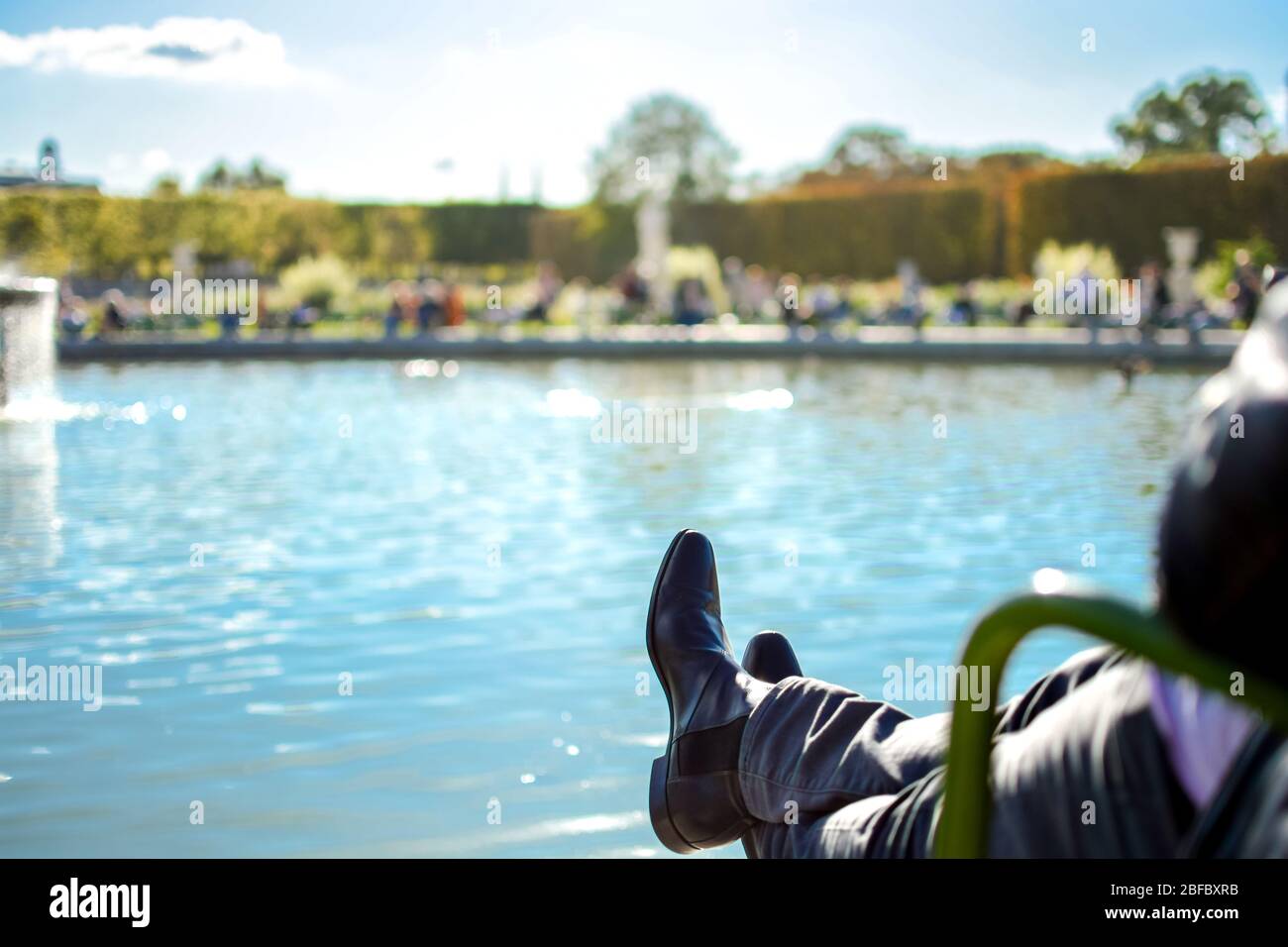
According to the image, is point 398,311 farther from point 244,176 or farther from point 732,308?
point 244,176

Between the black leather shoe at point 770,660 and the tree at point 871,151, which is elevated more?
the tree at point 871,151

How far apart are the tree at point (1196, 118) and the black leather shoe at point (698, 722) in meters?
49.6

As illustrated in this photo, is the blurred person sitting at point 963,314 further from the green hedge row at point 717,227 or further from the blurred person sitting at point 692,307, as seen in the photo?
the green hedge row at point 717,227

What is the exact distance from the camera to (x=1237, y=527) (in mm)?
900

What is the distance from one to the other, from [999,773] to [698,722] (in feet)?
3.30

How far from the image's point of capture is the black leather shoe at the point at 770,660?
278cm

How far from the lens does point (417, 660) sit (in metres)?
4.97

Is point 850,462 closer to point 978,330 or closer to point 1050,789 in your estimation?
point 1050,789

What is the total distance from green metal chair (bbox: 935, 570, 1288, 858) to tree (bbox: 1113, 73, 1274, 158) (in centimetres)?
5089

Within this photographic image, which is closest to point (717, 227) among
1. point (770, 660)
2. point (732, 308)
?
point (732, 308)

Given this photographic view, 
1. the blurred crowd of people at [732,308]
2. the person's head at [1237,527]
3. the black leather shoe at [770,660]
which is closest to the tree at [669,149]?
the blurred crowd of people at [732,308]

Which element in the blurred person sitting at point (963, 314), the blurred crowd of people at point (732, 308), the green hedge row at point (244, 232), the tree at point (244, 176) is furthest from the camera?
the tree at point (244, 176)

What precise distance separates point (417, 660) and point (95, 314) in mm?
23300
